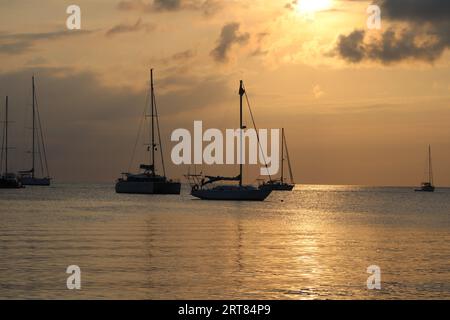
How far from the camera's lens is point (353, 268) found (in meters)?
35.0

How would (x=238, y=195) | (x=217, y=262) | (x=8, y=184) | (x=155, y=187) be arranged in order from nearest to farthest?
(x=217, y=262)
(x=238, y=195)
(x=155, y=187)
(x=8, y=184)

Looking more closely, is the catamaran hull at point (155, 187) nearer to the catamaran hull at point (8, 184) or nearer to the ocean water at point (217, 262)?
the catamaran hull at point (8, 184)

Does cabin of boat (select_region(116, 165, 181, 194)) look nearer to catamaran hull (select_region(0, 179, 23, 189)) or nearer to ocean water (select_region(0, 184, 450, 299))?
catamaran hull (select_region(0, 179, 23, 189))

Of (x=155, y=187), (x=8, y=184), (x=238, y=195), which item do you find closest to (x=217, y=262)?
(x=238, y=195)

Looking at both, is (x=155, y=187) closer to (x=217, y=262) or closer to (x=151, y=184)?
(x=151, y=184)

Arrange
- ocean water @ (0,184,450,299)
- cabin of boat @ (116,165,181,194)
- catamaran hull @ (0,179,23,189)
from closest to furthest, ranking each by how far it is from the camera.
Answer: ocean water @ (0,184,450,299), cabin of boat @ (116,165,181,194), catamaran hull @ (0,179,23,189)

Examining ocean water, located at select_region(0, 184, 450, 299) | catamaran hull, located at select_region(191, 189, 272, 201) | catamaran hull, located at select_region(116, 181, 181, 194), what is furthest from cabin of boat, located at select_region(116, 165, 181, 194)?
ocean water, located at select_region(0, 184, 450, 299)

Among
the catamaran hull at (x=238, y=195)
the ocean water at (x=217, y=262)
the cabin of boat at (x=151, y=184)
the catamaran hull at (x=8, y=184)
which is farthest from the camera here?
the catamaran hull at (x=8, y=184)

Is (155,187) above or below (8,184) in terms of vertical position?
above

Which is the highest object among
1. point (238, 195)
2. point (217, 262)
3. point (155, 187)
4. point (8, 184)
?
point (155, 187)

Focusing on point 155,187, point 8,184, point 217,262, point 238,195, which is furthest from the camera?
point 8,184

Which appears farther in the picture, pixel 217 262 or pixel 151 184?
pixel 151 184

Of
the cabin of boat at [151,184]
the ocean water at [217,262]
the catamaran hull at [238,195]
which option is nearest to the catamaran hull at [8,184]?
the cabin of boat at [151,184]
